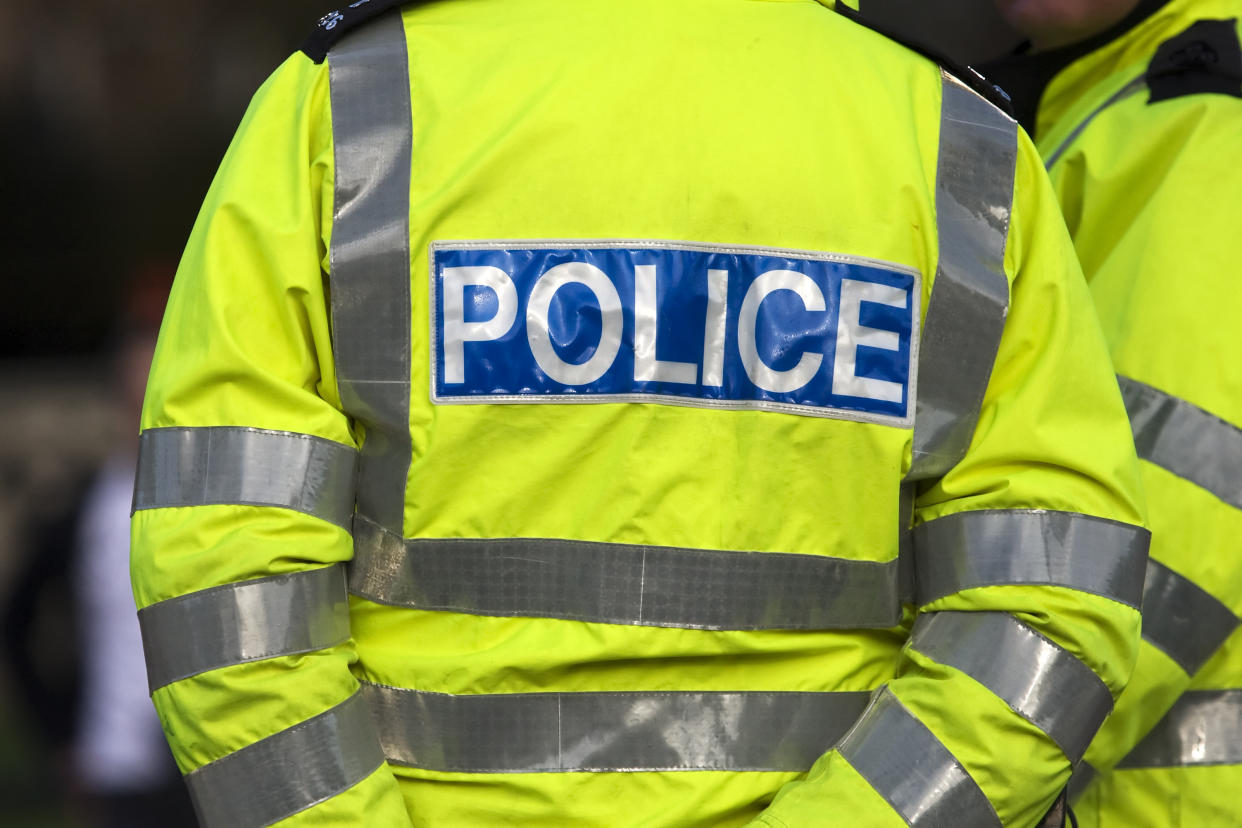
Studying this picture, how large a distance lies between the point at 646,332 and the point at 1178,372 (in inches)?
36.6

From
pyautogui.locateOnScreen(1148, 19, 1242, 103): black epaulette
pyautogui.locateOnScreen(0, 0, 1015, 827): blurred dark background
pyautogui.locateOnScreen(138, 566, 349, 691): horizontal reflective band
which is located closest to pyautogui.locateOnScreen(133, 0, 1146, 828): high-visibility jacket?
pyautogui.locateOnScreen(138, 566, 349, 691): horizontal reflective band

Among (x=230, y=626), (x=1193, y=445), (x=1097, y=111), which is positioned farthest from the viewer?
(x=1097, y=111)

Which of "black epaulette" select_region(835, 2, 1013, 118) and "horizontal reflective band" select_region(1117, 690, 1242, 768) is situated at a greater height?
"black epaulette" select_region(835, 2, 1013, 118)

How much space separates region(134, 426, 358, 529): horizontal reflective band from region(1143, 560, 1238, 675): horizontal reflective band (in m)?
1.23

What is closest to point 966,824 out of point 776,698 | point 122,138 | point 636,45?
point 776,698

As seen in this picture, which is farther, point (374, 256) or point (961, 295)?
point (961, 295)

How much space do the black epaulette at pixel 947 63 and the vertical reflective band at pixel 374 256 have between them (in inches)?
23.0

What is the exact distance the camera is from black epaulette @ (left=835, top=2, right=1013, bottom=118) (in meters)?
1.63

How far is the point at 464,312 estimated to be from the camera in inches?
56.3

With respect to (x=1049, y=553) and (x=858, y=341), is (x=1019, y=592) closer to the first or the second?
(x=1049, y=553)

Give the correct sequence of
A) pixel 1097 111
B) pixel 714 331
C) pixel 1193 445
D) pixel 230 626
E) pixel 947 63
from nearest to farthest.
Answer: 1. pixel 230 626
2. pixel 714 331
3. pixel 947 63
4. pixel 1193 445
5. pixel 1097 111

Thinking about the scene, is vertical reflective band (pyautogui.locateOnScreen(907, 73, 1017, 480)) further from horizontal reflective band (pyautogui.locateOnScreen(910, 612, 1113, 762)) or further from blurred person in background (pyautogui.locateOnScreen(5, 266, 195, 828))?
blurred person in background (pyautogui.locateOnScreen(5, 266, 195, 828))

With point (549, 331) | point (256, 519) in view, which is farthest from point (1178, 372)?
point (256, 519)

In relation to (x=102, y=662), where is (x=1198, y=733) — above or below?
above
